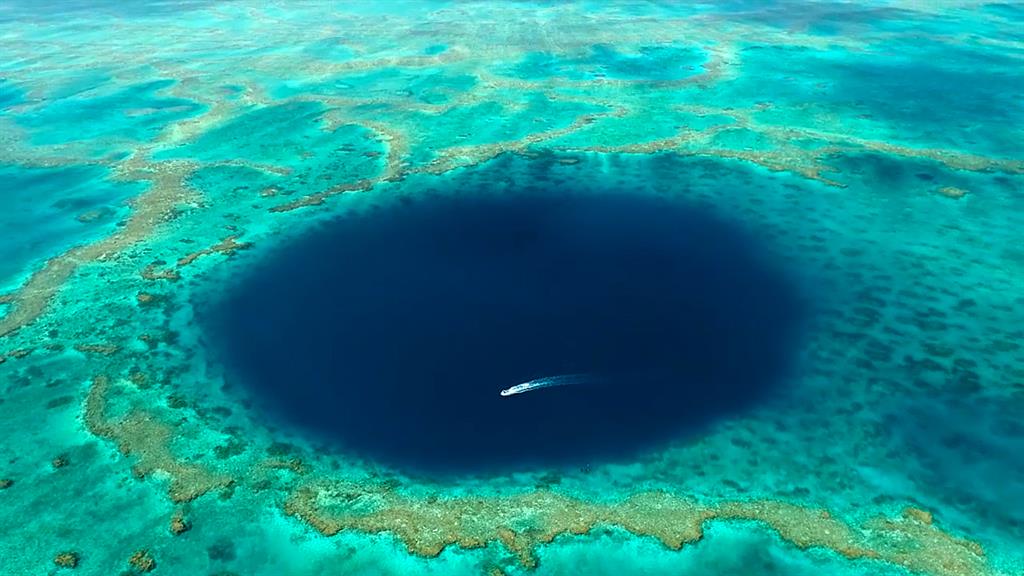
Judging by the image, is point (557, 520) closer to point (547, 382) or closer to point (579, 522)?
point (579, 522)

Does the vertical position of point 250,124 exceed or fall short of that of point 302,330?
it exceeds it

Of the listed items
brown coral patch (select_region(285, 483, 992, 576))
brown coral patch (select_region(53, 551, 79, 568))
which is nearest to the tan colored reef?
brown coral patch (select_region(285, 483, 992, 576))

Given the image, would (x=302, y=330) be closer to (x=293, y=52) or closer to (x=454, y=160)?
(x=454, y=160)

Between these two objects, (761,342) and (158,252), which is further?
(158,252)

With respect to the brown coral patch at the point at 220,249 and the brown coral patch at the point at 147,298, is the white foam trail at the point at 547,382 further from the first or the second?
the brown coral patch at the point at 220,249

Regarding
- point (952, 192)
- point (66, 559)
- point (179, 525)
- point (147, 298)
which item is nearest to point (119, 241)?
point (147, 298)

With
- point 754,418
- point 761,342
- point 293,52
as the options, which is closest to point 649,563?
point 754,418

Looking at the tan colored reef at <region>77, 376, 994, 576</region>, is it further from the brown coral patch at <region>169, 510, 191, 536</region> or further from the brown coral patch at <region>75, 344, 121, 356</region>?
the brown coral patch at <region>75, 344, 121, 356</region>
